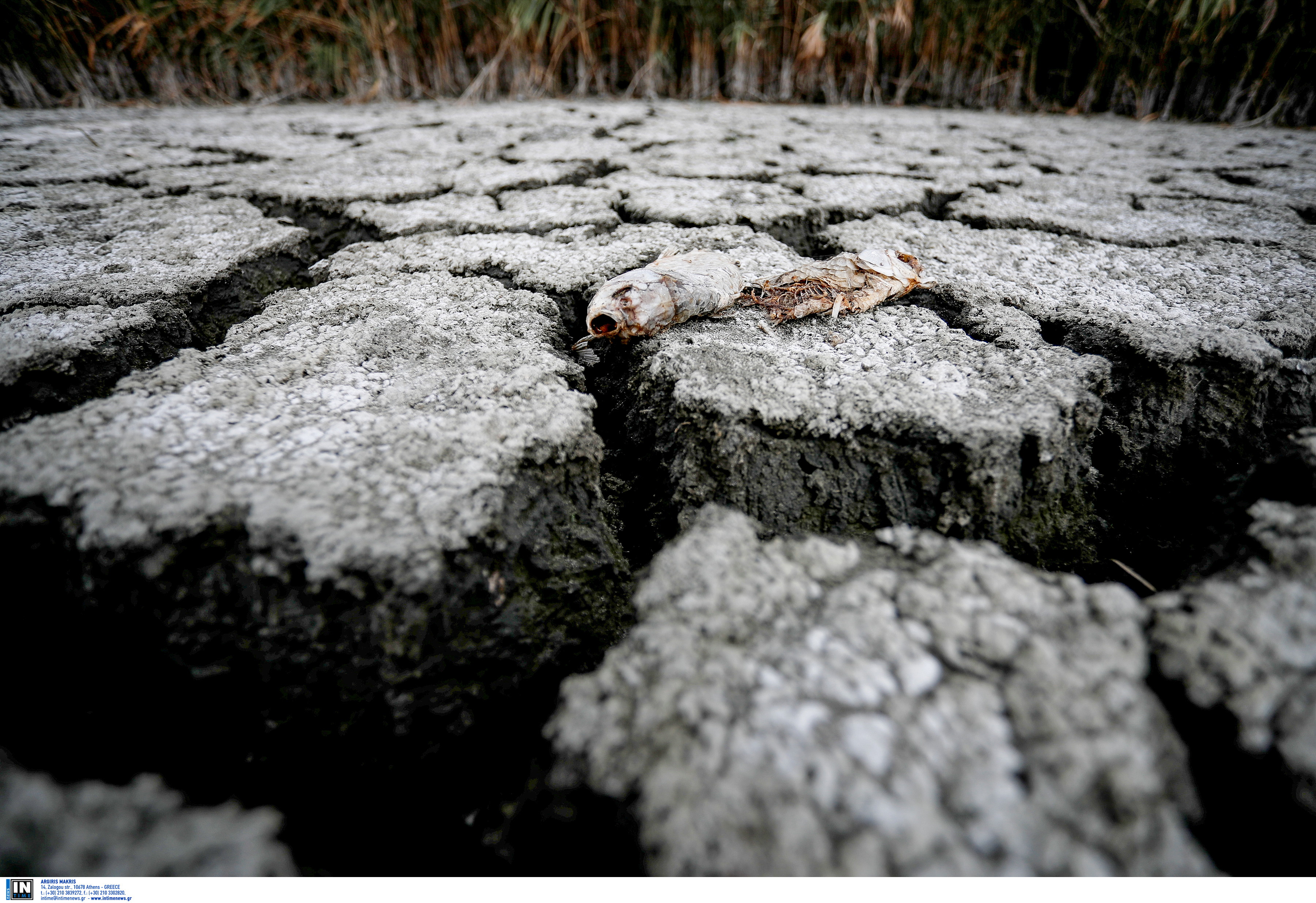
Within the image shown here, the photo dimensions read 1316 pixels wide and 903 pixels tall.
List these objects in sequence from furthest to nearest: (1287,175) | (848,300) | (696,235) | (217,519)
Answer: (1287,175) → (696,235) → (848,300) → (217,519)

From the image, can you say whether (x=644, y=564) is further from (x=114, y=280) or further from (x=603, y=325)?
(x=114, y=280)

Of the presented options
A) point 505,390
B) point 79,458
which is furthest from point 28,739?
point 505,390

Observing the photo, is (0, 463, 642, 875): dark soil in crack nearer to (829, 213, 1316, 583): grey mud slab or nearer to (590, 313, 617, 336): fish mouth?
(590, 313, 617, 336): fish mouth

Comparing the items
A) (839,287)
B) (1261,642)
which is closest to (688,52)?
(839,287)

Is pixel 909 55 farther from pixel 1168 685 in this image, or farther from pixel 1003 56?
pixel 1168 685

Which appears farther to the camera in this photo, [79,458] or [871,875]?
[79,458]

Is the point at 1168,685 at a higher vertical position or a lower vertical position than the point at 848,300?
lower
